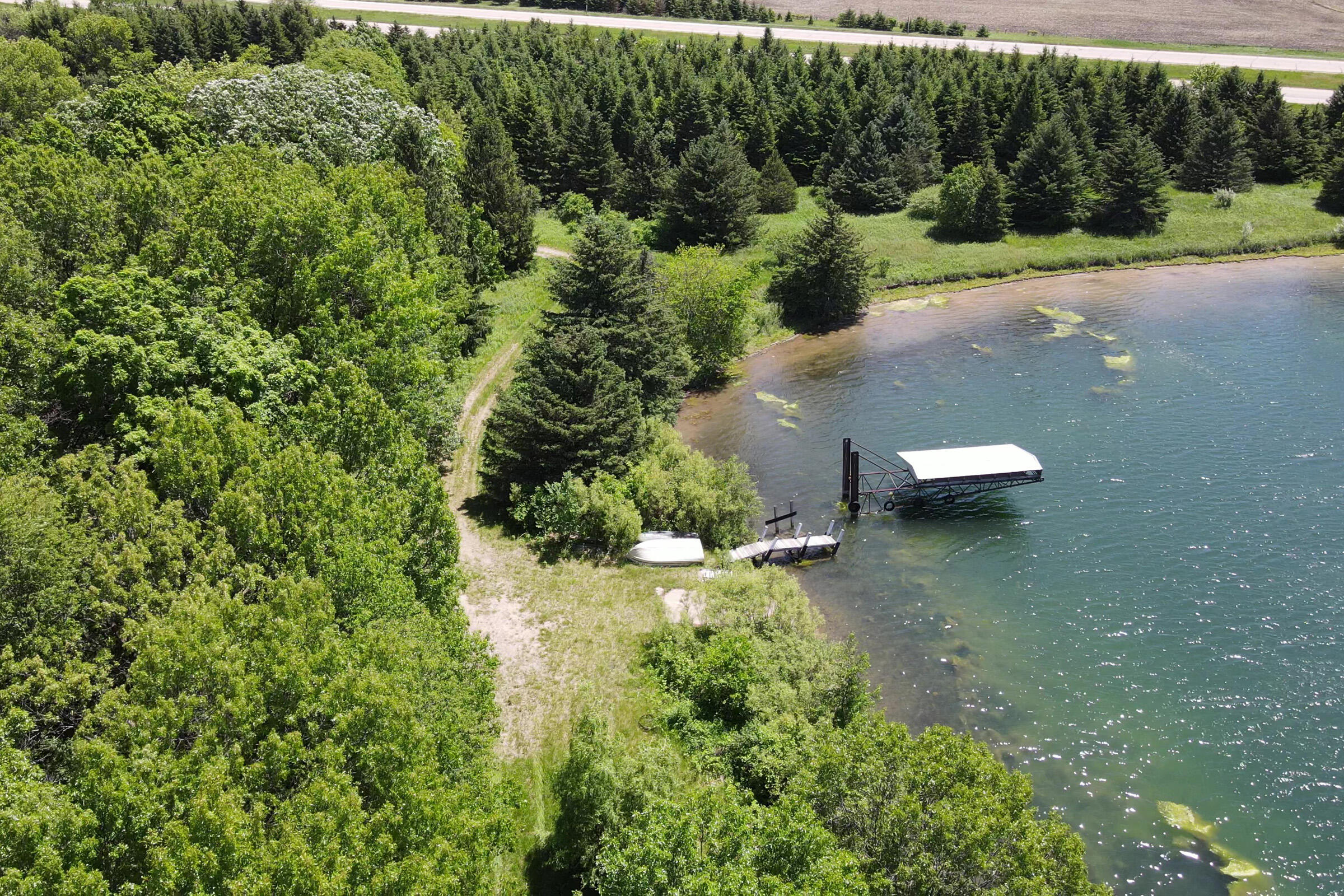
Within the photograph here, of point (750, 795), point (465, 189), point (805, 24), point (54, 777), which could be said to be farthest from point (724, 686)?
point (805, 24)

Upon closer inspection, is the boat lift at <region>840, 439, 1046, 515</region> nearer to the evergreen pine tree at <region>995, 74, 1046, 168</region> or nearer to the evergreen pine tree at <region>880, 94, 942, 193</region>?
the evergreen pine tree at <region>880, 94, 942, 193</region>

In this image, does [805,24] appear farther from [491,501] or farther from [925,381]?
[491,501]

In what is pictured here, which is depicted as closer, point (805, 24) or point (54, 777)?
point (54, 777)

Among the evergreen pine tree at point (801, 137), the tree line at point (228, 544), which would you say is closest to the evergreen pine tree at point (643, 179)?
the evergreen pine tree at point (801, 137)

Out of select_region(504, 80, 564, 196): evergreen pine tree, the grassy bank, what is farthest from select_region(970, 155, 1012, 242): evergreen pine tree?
select_region(504, 80, 564, 196): evergreen pine tree

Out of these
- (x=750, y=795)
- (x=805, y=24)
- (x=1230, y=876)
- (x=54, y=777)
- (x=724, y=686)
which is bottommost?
(x=1230, y=876)

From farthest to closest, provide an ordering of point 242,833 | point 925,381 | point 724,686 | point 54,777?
point 925,381 < point 724,686 < point 54,777 < point 242,833

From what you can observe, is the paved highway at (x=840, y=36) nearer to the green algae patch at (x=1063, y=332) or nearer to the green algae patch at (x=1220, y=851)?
the green algae patch at (x=1063, y=332)
